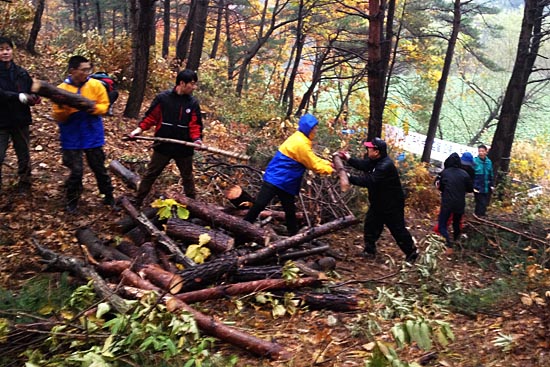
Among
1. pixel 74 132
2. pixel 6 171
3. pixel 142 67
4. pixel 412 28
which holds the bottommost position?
pixel 6 171

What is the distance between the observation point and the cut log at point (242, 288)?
464 centimetres

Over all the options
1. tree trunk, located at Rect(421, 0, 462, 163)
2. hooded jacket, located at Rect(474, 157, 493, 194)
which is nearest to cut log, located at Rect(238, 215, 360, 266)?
hooded jacket, located at Rect(474, 157, 493, 194)

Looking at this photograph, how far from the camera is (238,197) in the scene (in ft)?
23.1

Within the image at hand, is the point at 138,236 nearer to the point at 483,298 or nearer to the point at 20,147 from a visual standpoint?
the point at 20,147

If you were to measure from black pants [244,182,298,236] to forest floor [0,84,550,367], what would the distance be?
3.26 feet

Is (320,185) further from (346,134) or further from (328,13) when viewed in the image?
(328,13)

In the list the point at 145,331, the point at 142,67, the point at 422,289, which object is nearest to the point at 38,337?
the point at 145,331

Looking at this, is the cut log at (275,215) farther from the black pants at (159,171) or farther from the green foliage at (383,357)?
the green foliage at (383,357)

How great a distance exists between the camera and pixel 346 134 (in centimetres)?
1516

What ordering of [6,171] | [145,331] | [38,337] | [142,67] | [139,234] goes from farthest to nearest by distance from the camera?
[142,67], [6,171], [139,234], [38,337], [145,331]

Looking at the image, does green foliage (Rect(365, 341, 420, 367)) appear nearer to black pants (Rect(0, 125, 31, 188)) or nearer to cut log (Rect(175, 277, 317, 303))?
cut log (Rect(175, 277, 317, 303))

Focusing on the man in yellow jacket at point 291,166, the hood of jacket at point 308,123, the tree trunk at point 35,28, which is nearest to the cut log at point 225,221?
the man in yellow jacket at point 291,166

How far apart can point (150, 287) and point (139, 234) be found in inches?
64.3

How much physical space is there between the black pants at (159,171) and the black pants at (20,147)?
5.41ft
